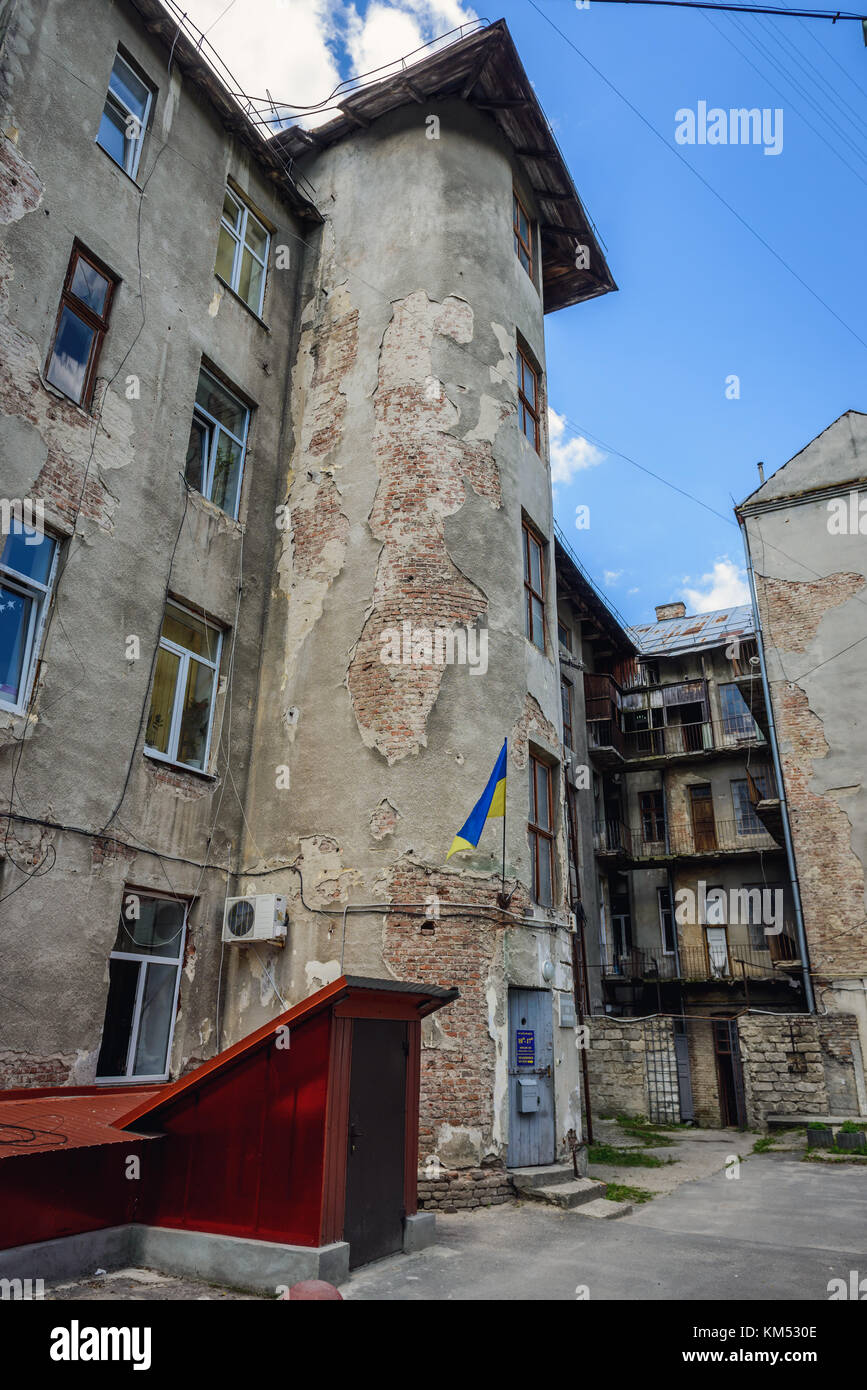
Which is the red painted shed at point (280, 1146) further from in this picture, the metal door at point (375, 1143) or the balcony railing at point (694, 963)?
the balcony railing at point (694, 963)

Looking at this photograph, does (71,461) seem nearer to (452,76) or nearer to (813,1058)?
(452,76)

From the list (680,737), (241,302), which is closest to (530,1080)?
(241,302)

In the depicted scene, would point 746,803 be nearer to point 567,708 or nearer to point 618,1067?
point 567,708

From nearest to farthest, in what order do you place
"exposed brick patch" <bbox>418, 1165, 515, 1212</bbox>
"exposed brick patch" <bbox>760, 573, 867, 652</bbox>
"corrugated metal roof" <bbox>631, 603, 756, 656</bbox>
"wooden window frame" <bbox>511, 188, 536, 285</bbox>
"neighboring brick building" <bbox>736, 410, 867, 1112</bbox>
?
"exposed brick patch" <bbox>418, 1165, 515, 1212</bbox> → "wooden window frame" <bbox>511, 188, 536, 285</bbox> → "neighboring brick building" <bbox>736, 410, 867, 1112</bbox> → "exposed brick patch" <bbox>760, 573, 867, 652</bbox> → "corrugated metal roof" <bbox>631, 603, 756, 656</bbox>

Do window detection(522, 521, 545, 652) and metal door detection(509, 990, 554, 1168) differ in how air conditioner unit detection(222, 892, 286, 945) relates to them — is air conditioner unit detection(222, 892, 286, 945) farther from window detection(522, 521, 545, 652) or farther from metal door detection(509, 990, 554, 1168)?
window detection(522, 521, 545, 652)

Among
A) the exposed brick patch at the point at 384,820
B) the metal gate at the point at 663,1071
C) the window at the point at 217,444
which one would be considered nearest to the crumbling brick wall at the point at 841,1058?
the metal gate at the point at 663,1071

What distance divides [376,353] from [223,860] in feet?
26.5

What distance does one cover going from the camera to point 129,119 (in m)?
11.7

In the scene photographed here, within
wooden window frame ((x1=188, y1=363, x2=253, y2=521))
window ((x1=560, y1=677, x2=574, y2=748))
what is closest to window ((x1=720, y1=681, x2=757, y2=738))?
window ((x1=560, y1=677, x2=574, y2=748))

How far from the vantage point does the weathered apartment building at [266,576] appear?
9375 mm

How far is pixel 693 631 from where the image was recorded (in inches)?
1383

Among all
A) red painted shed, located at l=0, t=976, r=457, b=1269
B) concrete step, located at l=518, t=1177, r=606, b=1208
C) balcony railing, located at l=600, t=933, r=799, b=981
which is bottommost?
concrete step, located at l=518, t=1177, r=606, b=1208

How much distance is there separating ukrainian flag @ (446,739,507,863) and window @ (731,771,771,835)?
20.9 meters

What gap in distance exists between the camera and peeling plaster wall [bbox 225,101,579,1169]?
10789 mm
